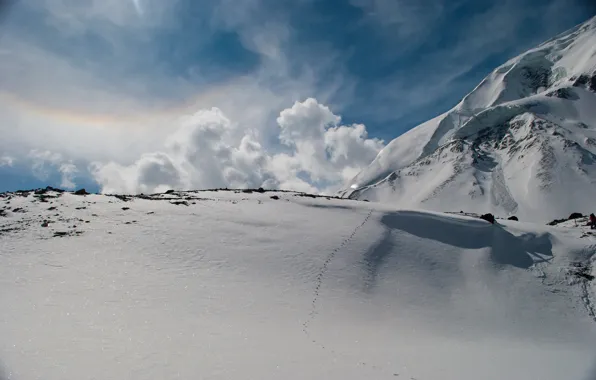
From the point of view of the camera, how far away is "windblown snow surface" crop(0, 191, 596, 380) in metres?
13.5

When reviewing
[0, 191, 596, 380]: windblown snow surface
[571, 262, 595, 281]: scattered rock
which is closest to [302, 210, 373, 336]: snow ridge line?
[0, 191, 596, 380]: windblown snow surface

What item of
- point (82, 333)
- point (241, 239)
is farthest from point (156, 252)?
point (82, 333)

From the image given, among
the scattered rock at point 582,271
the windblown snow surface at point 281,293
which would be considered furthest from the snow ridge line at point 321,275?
the scattered rock at point 582,271

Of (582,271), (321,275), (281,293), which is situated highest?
(321,275)

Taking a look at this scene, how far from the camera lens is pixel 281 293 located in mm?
21516

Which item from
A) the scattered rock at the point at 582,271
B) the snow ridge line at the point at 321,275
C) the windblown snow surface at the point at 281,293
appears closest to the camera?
the windblown snow surface at the point at 281,293

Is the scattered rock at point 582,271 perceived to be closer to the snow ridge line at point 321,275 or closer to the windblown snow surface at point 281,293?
the windblown snow surface at point 281,293

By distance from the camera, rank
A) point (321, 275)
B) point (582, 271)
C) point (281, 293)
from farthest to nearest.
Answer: point (582, 271), point (321, 275), point (281, 293)

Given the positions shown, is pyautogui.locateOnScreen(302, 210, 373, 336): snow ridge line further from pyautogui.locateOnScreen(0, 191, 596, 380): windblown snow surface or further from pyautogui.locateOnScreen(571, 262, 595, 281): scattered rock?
pyautogui.locateOnScreen(571, 262, 595, 281): scattered rock

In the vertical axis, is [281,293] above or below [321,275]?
below

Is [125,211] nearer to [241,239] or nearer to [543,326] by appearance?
[241,239]

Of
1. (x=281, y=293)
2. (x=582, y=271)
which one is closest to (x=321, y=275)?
(x=281, y=293)

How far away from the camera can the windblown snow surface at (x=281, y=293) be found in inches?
532

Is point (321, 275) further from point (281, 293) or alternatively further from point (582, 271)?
point (582, 271)
